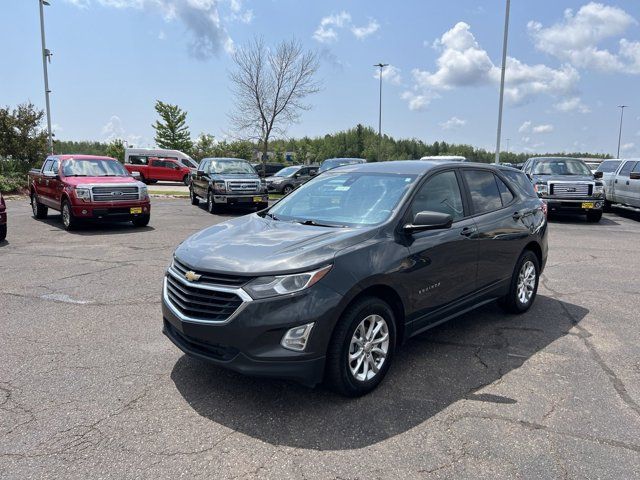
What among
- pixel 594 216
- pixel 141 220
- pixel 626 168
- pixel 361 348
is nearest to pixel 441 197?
pixel 361 348

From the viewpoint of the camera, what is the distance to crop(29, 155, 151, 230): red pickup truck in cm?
1159

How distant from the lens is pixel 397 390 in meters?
3.76

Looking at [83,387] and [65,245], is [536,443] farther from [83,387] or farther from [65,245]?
[65,245]

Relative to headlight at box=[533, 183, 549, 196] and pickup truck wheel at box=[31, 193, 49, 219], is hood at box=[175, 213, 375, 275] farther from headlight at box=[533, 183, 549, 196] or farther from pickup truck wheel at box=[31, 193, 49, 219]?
headlight at box=[533, 183, 549, 196]

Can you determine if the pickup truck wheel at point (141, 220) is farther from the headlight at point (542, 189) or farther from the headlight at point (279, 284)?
the headlight at point (542, 189)

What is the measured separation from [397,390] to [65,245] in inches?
337

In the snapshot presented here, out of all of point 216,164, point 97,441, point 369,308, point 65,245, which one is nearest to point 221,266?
point 369,308

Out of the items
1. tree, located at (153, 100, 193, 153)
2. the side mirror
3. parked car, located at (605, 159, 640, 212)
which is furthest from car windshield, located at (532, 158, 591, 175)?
tree, located at (153, 100, 193, 153)

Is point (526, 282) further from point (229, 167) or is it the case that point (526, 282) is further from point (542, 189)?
point (229, 167)

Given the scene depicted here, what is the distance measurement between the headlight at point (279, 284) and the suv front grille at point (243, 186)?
1326 cm

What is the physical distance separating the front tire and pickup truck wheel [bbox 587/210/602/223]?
1335 centimetres

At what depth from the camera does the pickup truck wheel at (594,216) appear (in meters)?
14.8

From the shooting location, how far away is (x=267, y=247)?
3.60 metres

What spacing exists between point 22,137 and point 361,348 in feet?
91.1
